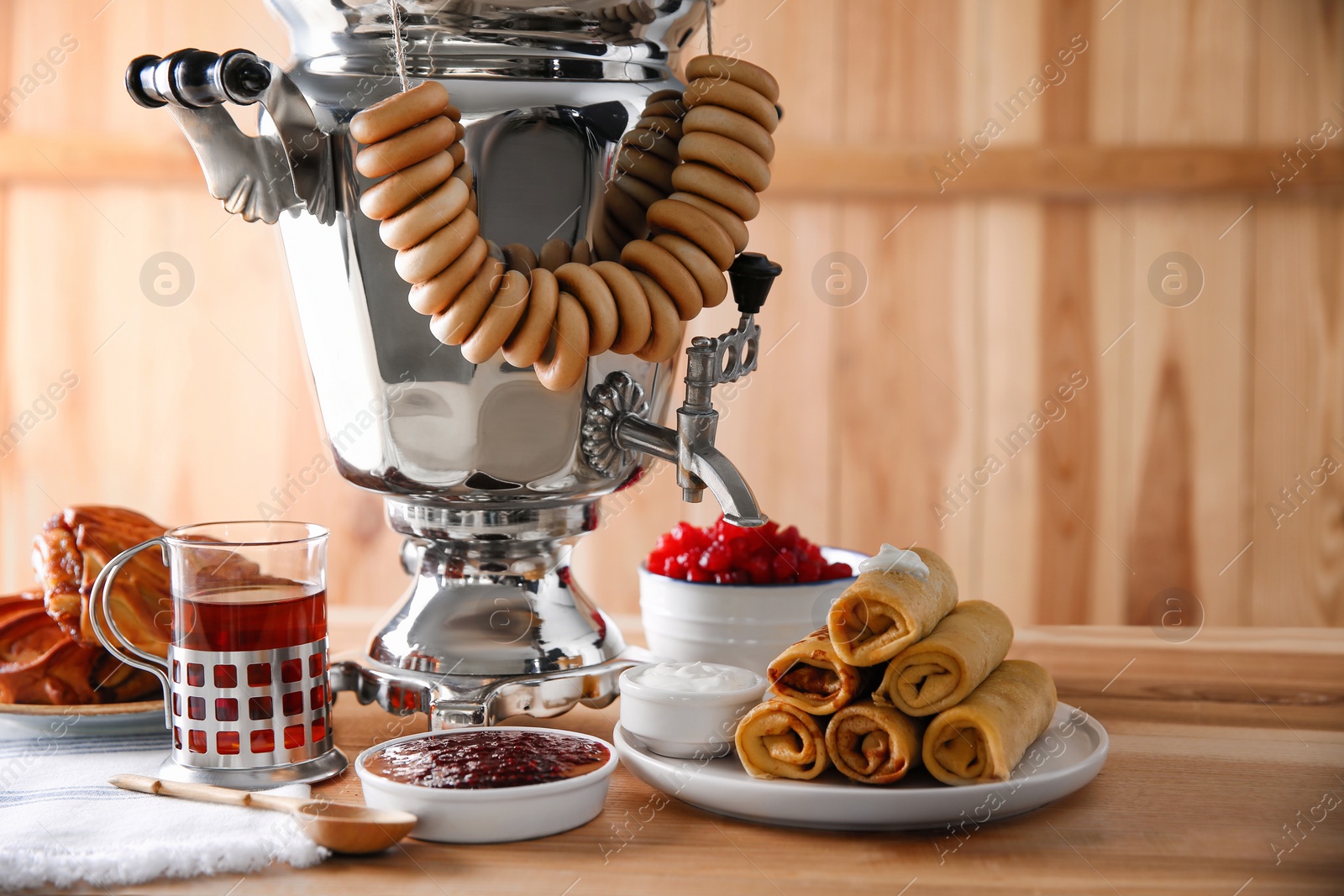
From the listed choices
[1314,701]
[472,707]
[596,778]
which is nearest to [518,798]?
[596,778]

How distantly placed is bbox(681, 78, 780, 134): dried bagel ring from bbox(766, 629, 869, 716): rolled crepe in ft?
1.12

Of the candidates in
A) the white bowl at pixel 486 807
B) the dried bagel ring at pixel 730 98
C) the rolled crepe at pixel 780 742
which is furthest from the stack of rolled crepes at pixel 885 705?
the dried bagel ring at pixel 730 98

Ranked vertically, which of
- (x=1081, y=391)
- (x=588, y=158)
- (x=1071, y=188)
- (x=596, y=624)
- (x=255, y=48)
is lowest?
(x=596, y=624)

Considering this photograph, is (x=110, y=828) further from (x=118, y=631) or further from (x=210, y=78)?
(x=210, y=78)

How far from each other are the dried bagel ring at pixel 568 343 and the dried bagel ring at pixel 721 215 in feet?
0.34

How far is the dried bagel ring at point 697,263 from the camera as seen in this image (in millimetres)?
769

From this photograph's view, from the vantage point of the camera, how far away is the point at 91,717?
0.80m

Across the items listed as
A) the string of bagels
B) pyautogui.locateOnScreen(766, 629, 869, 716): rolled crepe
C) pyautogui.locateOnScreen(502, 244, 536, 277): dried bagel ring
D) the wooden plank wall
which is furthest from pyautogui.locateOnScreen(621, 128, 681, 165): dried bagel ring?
the wooden plank wall

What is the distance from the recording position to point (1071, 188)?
5.52 ft

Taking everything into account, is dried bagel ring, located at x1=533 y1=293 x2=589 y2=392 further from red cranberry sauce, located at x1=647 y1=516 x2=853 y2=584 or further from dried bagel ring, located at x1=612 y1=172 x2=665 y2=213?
red cranberry sauce, located at x1=647 y1=516 x2=853 y2=584

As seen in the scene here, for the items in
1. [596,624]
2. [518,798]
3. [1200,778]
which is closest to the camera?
[518,798]

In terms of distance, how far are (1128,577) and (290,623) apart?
4.47 feet

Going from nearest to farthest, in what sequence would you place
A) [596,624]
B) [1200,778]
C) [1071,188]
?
1. [1200,778]
2. [596,624]
3. [1071,188]

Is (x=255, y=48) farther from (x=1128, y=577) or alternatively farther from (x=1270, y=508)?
(x=1270, y=508)
